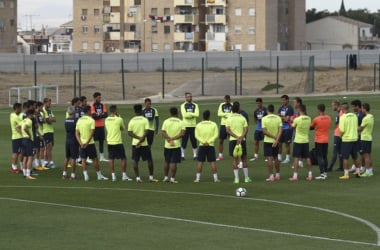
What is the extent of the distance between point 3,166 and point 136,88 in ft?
167

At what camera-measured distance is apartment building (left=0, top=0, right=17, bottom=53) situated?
15800 centimetres

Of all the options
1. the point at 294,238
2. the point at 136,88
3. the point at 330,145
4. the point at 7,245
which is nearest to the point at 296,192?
the point at 294,238

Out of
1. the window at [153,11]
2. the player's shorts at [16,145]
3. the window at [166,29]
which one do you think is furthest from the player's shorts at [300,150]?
the window at [166,29]

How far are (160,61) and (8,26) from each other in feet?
180

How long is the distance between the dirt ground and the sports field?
3927 cm

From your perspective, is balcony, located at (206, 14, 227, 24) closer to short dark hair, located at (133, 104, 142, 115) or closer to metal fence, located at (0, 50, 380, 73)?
metal fence, located at (0, 50, 380, 73)

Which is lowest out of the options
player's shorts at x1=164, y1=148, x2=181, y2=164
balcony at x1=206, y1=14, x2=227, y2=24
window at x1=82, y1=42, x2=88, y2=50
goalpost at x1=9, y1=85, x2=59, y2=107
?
player's shorts at x1=164, y1=148, x2=181, y2=164

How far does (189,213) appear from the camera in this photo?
22.6m

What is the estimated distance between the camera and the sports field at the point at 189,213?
747 inches

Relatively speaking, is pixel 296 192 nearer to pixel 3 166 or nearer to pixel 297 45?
pixel 3 166

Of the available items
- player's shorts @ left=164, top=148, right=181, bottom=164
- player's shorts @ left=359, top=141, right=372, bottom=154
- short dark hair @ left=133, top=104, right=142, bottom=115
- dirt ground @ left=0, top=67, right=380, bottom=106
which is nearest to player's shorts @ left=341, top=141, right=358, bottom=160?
player's shorts @ left=359, top=141, right=372, bottom=154

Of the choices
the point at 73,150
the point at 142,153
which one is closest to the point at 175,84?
the point at 73,150

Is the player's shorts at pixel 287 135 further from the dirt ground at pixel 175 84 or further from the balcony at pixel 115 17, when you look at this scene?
the balcony at pixel 115 17

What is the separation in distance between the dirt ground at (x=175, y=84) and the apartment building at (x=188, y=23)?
108 ft
